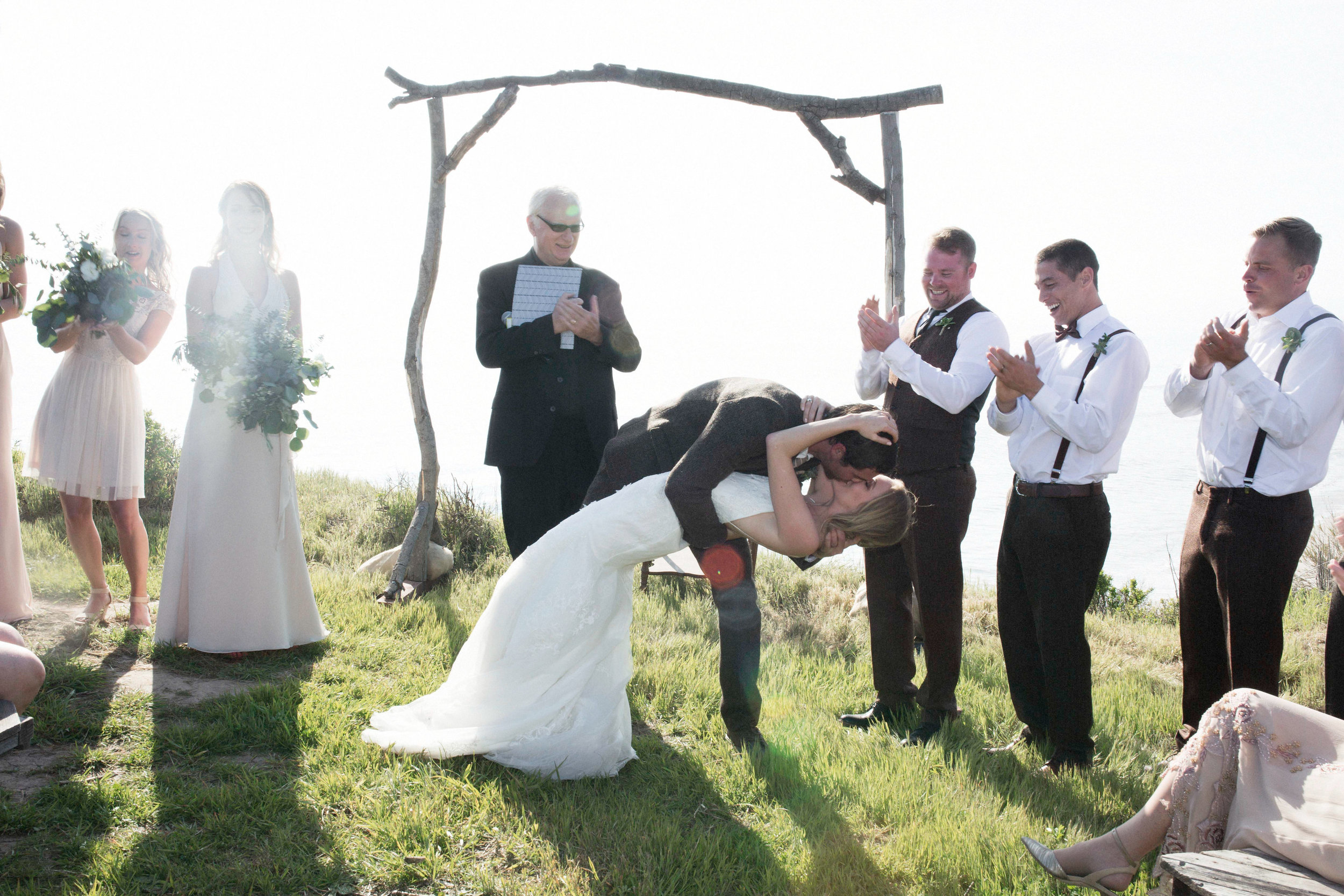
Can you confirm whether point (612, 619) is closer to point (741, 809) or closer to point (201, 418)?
point (741, 809)

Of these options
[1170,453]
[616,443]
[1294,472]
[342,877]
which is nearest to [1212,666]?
[1294,472]

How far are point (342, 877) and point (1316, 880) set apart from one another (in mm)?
2902

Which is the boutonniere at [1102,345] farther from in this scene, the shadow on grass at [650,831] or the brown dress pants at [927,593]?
the shadow on grass at [650,831]

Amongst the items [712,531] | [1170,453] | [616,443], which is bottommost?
[1170,453]

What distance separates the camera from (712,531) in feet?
11.5

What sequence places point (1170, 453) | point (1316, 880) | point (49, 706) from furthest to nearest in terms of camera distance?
point (1170, 453) < point (49, 706) < point (1316, 880)

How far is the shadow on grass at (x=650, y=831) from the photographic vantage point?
122 inches

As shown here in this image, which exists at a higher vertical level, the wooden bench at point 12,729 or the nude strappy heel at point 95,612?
the wooden bench at point 12,729

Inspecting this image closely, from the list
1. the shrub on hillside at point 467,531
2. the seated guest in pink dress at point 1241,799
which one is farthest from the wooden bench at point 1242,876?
the shrub on hillside at point 467,531

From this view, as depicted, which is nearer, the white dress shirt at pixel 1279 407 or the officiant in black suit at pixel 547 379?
the white dress shirt at pixel 1279 407

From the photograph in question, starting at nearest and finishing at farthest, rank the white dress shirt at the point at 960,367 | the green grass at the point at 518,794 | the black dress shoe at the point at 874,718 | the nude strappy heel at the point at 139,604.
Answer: the green grass at the point at 518,794
the white dress shirt at the point at 960,367
the black dress shoe at the point at 874,718
the nude strappy heel at the point at 139,604

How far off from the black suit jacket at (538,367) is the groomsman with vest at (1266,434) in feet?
9.37

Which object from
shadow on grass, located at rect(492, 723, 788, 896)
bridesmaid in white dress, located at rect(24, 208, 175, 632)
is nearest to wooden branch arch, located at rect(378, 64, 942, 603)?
bridesmaid in white dress, located at rect(24, 208, 175, 632)

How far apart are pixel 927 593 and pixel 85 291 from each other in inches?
195
